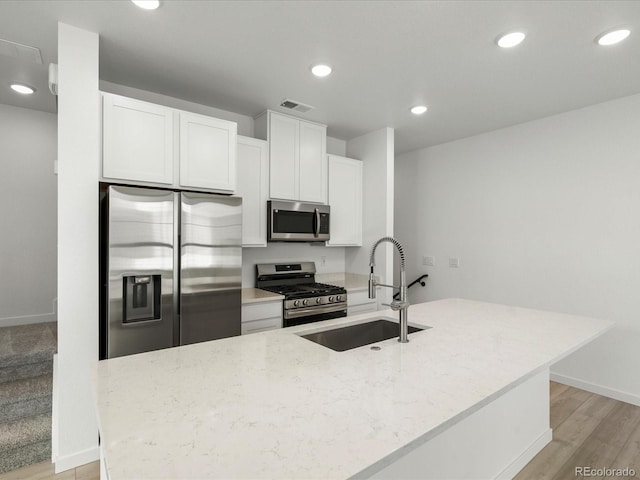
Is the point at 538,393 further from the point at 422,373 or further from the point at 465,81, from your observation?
the point at 465,81

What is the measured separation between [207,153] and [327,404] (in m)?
2.25

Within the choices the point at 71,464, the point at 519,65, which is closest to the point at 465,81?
the point at 519,65

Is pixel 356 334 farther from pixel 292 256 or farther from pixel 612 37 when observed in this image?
pixel 612 37

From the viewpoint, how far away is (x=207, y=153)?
2.70 m

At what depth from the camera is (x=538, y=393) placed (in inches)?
85.2

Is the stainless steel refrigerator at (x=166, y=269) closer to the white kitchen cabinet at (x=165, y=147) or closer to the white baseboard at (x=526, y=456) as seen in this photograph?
the white kitchen cabinet at (x=165, y=147)

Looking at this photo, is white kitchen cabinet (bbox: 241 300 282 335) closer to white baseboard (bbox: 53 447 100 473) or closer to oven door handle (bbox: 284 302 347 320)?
oven door handle (bbox: 284 302 347 320)

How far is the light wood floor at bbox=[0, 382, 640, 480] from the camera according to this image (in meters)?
2.03

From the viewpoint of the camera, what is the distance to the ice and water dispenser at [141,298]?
86.1 inches

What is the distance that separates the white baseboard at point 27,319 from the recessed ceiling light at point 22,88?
223 cm

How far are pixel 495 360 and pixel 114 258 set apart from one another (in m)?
2.15

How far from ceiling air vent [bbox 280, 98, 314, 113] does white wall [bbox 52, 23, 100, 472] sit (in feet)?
4.97

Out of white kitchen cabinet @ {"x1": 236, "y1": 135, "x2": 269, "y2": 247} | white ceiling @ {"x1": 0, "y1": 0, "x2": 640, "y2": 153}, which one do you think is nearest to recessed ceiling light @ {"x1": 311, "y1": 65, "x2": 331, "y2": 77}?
white ceiling @ {"x1": 0, "y1": 0, "x2": 640, "y2": 153}

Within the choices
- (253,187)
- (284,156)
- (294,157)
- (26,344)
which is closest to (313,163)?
(294,157)
